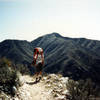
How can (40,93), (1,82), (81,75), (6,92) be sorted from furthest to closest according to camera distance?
(81,75), (40,93), (1,82), (6,92)

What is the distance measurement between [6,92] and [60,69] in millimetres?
129676

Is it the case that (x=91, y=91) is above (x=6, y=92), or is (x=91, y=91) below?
below

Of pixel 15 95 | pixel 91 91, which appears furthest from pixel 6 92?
pixel 91 91

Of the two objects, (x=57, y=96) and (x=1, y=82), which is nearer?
(x=1, y=82)

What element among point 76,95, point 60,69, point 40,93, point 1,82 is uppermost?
point 1,82

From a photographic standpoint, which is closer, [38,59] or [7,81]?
[7,81]

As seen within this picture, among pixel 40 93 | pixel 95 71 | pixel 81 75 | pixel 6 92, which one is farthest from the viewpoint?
pixel 95 71

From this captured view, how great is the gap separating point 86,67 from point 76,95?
12914 cm

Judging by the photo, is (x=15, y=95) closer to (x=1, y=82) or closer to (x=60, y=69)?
(x=1, y=82)

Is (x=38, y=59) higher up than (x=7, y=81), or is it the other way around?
(x=38, y=59)

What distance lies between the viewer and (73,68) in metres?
128

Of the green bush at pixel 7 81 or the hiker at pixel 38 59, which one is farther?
the hiker at pixel 38 59

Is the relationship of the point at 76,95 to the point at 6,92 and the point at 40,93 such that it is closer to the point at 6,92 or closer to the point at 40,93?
the point at 40,93

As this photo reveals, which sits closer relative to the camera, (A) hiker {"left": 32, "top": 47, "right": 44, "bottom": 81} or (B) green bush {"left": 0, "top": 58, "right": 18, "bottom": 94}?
(B) green bush {"left": 0, "top": 58, "right": 18, "bottom": 94}
